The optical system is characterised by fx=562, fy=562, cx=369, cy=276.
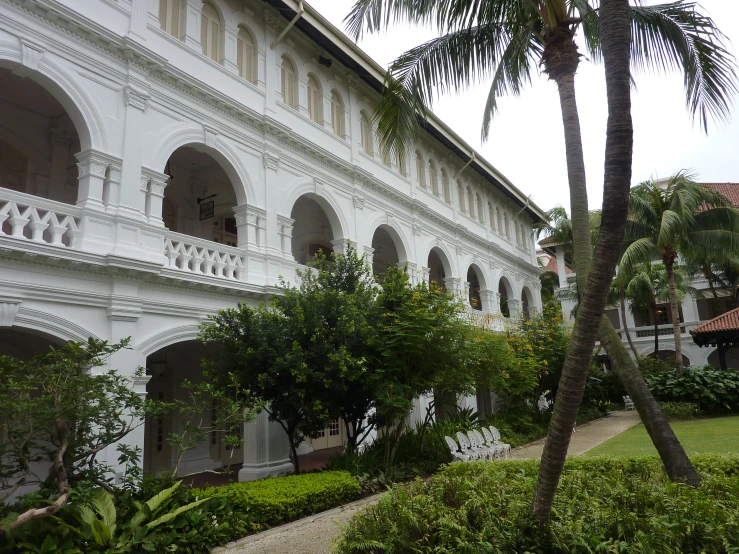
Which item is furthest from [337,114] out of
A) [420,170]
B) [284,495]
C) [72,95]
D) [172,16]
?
[284,495]

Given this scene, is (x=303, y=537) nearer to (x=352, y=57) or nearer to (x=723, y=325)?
(x=352, y=57)

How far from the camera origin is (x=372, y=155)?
17500mm

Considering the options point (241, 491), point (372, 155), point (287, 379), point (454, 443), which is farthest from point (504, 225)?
point (241, 491)

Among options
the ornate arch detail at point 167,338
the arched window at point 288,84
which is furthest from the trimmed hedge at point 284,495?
the arched window at point 288,84

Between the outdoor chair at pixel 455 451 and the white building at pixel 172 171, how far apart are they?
3623 mm

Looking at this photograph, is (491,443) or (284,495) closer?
(284,495)

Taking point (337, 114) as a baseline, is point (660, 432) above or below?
below

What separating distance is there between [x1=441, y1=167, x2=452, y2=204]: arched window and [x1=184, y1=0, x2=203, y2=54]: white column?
39.0ft

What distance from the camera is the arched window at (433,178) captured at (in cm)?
2127

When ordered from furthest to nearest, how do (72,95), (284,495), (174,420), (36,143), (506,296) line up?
(506,296) < (174,420) < (36,143) < (72,95) < (284,495)

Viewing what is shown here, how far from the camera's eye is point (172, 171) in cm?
1455

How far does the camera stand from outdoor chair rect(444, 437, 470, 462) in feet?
39.6

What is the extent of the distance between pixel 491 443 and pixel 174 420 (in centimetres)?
789

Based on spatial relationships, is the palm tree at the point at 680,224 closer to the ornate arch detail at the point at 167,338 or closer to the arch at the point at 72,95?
the ornate arch detail at the point at 167,338
